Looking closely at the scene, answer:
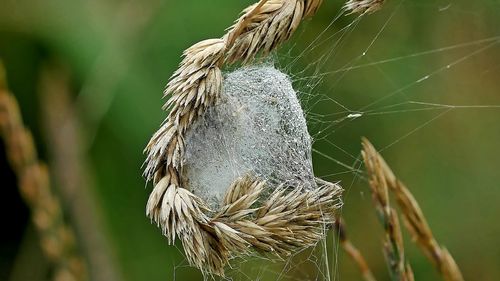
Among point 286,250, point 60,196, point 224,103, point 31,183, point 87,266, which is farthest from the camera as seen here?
point 60,196

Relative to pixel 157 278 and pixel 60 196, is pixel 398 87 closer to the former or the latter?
pixel 157 278

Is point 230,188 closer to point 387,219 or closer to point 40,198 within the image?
point 387,219

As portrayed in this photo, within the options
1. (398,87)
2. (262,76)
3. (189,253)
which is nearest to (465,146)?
(398,87)

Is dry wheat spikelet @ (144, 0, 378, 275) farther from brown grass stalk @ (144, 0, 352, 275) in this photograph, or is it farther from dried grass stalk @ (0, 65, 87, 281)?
dried grass stalk @ (0, 65, 87, 281)

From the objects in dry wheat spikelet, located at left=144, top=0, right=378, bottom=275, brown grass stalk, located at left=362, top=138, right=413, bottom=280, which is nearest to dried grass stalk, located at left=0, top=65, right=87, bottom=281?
dry wheat spikelet, located at left=144, top=0, right=378, bottom=275

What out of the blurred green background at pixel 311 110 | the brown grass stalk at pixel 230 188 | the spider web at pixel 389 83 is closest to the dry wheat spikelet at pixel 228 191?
the brown grass stalk at pixel 230 188

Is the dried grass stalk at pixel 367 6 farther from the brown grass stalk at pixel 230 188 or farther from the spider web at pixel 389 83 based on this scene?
the spider web at pixel 389 83

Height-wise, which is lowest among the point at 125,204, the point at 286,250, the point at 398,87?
the point at 125,204
